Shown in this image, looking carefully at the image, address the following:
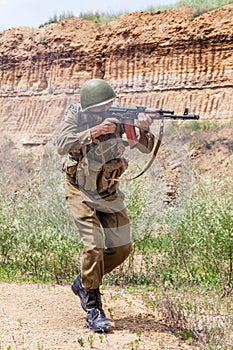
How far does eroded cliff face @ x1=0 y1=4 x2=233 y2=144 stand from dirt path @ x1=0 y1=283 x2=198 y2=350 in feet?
39.2

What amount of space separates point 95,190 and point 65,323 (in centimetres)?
109

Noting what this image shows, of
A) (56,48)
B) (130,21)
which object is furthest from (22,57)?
(130,21)

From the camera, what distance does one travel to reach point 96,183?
4520mm

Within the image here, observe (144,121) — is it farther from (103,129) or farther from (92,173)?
(92,173)

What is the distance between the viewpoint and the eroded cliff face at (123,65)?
19.9 metres

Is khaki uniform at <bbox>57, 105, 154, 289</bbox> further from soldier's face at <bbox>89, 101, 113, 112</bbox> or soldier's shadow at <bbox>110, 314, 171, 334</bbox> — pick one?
soldier's shadow at <bbox>110, 314, 171, 334</bbox>

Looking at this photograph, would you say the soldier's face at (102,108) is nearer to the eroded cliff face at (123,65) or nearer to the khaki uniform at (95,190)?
the khaki uniform at (95,190)

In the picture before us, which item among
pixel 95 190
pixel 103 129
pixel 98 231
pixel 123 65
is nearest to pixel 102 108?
pixel 103 129

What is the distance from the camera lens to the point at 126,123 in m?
4.52

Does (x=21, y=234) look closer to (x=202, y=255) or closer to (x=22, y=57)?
(x=202, y=255)

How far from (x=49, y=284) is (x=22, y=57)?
21.8 metres

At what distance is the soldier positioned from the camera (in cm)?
436

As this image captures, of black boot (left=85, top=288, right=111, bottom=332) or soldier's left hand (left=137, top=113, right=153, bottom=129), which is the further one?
soldier's left hand (left=137, top=113, right=153, bottom=129)

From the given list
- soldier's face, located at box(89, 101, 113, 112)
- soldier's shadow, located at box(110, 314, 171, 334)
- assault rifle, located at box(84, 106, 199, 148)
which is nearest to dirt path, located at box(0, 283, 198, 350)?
soldier's shadow, located at box(110, 314, 171, 334)
